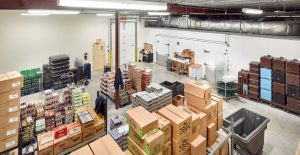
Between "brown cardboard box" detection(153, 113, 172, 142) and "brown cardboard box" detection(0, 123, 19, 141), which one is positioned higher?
"brown cardboard box" detection(153, 113, 172, 142)

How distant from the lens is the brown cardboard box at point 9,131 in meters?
3.84

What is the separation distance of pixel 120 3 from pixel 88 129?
2.90 meters

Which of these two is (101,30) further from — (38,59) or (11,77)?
(11,77)

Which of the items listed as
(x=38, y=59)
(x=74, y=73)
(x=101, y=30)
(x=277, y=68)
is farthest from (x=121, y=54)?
(x=277, y=68)

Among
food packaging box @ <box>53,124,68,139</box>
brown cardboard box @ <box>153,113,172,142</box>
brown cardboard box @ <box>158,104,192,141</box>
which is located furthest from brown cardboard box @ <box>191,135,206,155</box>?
food packaging box @ <box>53,124,68,139</box>

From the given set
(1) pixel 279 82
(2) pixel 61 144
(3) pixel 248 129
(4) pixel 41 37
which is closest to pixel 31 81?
(4) pixel 41 37

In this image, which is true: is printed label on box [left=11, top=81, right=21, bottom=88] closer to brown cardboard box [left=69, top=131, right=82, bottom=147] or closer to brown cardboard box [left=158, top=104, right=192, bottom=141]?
brown cardboard box [left=69, top=131, right=82, bottom=147]

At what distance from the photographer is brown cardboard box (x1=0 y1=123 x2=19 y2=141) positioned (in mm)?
3838

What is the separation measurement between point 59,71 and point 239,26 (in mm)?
8599

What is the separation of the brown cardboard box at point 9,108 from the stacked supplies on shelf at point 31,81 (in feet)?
19.7

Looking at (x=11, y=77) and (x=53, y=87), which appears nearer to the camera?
(x=11, y=77)

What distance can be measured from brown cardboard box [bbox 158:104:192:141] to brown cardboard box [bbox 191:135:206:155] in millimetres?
241

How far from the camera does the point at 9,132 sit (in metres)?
3.93

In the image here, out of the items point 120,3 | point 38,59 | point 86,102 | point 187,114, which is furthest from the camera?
point 38,59
